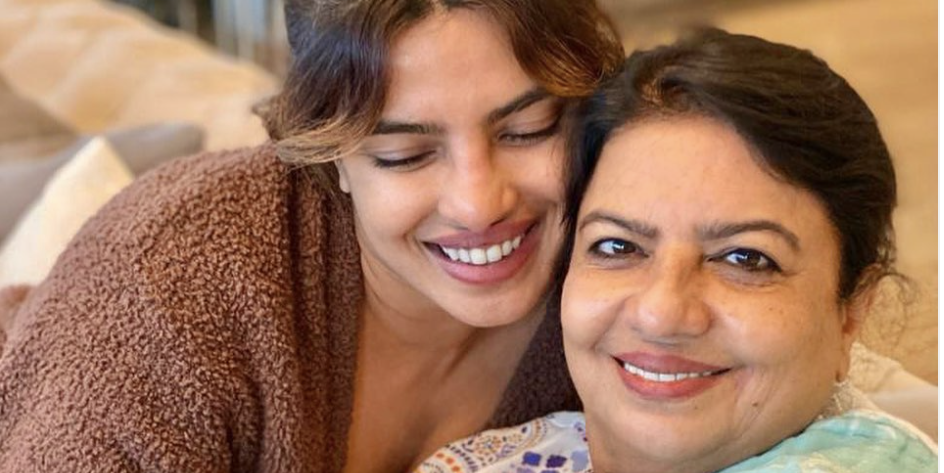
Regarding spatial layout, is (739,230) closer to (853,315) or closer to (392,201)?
(853,315)

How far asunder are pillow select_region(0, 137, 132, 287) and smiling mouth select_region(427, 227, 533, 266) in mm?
841

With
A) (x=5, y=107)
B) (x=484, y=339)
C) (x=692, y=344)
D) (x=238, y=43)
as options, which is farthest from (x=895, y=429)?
(x=238, y=43)

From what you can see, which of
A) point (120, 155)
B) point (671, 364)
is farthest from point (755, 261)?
point (120, 155)

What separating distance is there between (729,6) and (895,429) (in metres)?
3.69

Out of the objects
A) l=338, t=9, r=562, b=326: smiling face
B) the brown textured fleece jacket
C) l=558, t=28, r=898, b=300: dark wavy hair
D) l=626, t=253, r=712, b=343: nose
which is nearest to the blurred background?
l=558, t=28, r=898, b=300: dark wavy hair

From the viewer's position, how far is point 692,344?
1.17 metres

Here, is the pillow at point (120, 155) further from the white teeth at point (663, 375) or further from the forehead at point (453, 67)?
the white teeth at point (663, 375)

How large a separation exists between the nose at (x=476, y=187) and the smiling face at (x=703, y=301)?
104mm

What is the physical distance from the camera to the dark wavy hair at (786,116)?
1177mm

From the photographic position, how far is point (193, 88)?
8.87 ft

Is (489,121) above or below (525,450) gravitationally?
above

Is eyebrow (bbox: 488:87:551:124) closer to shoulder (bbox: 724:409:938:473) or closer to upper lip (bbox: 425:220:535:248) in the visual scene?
upper lip (bbox: 425:220:535:248)

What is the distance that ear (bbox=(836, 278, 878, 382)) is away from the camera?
1.25 meters

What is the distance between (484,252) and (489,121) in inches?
6.1
